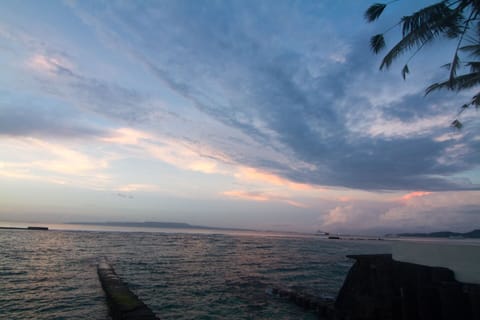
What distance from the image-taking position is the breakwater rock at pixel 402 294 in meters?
8.27

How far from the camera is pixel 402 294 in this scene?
10648mm

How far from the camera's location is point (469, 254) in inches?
403

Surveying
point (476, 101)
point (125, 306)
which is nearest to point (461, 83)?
point (476, 101)

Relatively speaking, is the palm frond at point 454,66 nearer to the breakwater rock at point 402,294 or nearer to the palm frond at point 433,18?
the palm frond at point 433,18

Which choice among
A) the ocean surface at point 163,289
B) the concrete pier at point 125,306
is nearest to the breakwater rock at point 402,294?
the ocean surface at point 163,289

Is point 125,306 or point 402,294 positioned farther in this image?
point 125,306

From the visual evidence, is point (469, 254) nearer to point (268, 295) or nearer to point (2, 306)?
point (268, 295)

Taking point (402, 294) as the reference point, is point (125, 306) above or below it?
below

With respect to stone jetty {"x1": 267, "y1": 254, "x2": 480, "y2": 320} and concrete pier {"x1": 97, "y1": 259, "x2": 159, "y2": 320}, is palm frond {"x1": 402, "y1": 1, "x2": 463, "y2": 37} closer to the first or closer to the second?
stone jetty {"x1": 267, "y1": 254, "x2": 480, "y2": 320}

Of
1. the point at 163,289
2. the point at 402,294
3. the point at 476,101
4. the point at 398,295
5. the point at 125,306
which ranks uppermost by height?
the point at 476,101

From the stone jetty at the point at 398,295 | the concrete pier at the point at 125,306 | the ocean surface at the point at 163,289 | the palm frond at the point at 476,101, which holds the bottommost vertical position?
the ocean surface at the point at 163,289

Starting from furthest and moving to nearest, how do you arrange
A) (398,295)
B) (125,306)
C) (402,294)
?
(125,306), (398,295), (402,294)

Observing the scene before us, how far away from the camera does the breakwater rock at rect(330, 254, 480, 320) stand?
8.27 m

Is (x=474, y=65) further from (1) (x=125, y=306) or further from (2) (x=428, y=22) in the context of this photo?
Answer: (1) (x=125, y=306)
